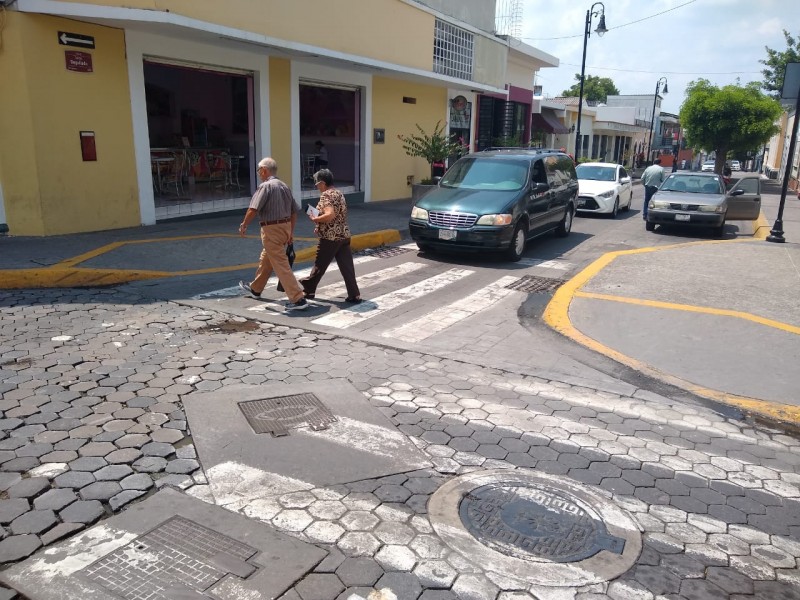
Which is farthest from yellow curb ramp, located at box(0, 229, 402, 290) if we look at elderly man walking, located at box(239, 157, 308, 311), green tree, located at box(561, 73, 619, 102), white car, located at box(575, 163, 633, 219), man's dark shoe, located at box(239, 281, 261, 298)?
green tree, located at box(561, 73, 619, 102)

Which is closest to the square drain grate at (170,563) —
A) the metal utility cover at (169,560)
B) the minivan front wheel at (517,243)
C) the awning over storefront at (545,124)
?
the metal utility cover at (169,560)

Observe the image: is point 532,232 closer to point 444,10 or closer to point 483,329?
point 483,329

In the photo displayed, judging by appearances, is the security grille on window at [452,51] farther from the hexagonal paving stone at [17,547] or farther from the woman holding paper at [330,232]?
the hexagonal paving stone at [17,547]

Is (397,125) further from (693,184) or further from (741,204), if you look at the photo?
(741,204)

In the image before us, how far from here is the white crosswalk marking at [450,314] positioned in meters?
7.06

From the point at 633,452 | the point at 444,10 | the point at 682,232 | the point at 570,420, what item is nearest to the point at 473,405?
the point at 570,420

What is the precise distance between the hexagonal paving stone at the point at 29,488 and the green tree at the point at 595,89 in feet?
295

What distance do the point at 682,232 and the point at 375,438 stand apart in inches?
574

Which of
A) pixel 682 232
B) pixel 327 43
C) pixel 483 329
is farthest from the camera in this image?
pixel 682 232

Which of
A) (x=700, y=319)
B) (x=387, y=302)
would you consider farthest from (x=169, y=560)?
(x=700, y=319)

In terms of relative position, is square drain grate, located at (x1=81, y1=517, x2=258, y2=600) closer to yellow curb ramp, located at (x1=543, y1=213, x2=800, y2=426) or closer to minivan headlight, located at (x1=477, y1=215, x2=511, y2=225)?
yellow curb ramp, located at (x1=543, y1=213, x2=800, y2=426)

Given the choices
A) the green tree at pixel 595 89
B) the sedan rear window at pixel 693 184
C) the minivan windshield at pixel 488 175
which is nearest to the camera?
the minivan windshield at pixel 488 175

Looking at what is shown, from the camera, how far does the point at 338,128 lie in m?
18.8

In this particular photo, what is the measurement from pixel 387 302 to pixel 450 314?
2.96 feet
